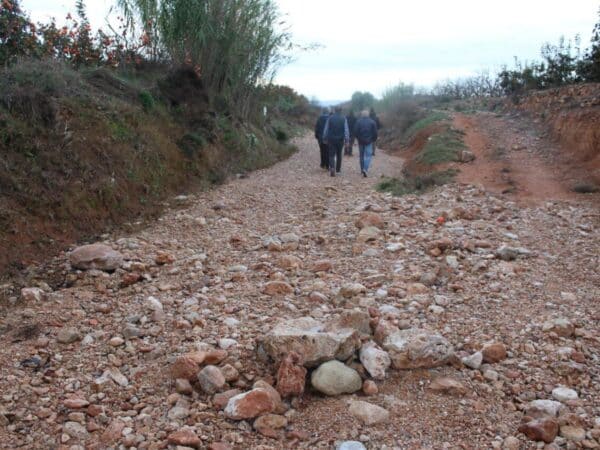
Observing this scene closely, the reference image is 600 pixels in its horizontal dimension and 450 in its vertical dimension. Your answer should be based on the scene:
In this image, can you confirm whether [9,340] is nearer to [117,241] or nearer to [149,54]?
[117,241]

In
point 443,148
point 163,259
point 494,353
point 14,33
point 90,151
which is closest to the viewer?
point 494,353

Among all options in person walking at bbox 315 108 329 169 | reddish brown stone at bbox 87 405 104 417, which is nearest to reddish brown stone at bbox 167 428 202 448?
reddish brown stone at bbox 87 405 104 417

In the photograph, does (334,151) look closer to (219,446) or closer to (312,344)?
(312,344)

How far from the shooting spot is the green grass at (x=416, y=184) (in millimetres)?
9836

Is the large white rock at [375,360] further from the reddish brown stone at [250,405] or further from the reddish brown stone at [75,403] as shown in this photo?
the reddish brown stone at [75,403]

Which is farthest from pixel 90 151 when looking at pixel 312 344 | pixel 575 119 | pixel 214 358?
pixel 575 119

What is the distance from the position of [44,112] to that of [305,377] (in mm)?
5903

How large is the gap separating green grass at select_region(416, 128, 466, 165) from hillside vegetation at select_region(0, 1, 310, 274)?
396cm

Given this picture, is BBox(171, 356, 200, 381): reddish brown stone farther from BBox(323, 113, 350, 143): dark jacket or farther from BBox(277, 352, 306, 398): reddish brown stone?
BBox(323, 113, 350, 143): dark jacket

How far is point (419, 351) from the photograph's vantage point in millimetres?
3691

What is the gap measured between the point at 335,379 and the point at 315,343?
27cm

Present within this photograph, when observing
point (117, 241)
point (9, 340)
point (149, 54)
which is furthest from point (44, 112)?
point (149, 54)

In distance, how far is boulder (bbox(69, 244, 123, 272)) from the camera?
559 cm

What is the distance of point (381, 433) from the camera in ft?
10.2
